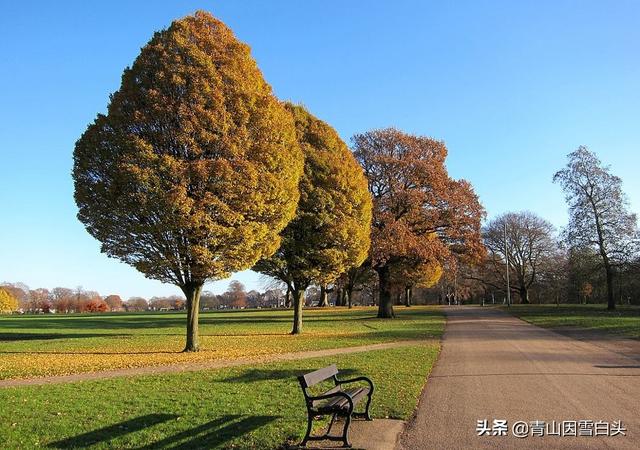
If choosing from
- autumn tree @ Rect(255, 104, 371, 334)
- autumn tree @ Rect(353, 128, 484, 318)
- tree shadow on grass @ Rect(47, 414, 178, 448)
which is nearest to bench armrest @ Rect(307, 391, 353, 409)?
tree shadow on grass @ Rect(47, 414, 178, 448)

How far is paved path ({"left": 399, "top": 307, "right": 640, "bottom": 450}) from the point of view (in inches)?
243

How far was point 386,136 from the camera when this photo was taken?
123ft

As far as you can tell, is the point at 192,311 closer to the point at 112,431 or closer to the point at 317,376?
the point at 112,431

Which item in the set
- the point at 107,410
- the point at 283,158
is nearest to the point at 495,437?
the point at 107,410

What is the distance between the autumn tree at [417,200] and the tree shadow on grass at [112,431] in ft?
90.6

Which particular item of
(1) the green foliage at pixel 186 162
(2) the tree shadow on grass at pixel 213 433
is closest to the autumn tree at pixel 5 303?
(1) the green foliage at pixel 186 162

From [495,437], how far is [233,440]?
317 centimetres

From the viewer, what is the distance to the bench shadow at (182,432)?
20.2ft

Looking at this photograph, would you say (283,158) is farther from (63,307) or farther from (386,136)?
(63,307)

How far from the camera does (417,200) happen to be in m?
35.4

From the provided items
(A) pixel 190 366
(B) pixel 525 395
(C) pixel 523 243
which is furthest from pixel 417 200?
(C) pixel 523 243

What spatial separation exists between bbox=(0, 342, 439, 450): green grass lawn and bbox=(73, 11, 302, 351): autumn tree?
20.5 ft

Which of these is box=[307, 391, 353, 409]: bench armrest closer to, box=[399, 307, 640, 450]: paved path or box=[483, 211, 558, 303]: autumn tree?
box=[399, 307, 640, 450]: paved path

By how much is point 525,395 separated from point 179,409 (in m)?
5.70
